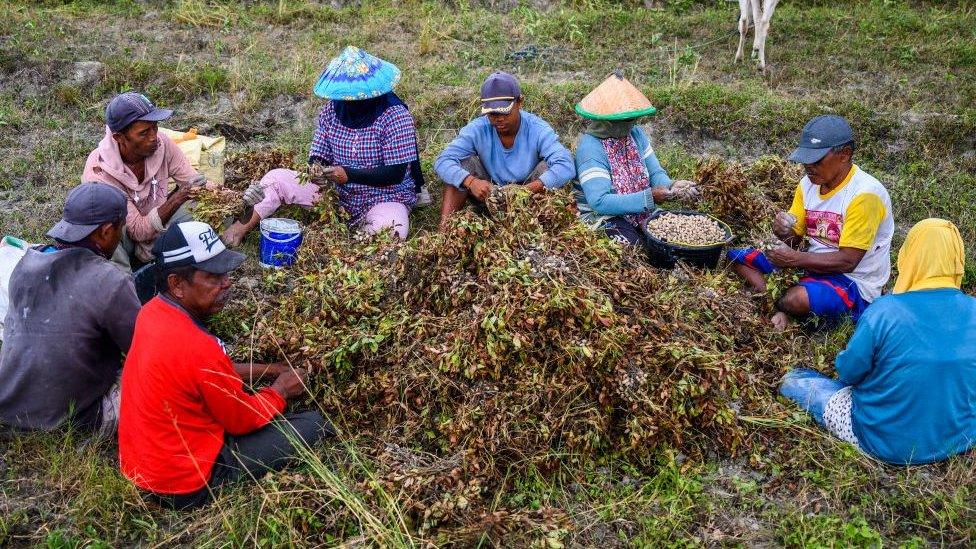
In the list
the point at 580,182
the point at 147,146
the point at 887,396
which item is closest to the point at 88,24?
the point at 147,146

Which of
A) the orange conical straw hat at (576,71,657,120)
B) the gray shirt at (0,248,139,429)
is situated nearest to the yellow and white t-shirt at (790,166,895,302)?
the orange conical straw hat at (576,71,657,120)

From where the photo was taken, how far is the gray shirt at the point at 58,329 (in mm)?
3178

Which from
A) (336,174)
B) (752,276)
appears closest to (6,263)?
(336,174)

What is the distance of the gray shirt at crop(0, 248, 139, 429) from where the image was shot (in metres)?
3.18

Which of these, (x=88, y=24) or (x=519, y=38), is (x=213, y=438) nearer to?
(x=519, y=38)

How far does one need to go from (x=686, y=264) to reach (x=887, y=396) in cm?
144

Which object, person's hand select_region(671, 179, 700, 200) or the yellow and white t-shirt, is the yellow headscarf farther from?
person's hand select_region(671, 179, 700, 200)

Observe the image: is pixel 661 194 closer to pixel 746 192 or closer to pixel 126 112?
pixel 746 192

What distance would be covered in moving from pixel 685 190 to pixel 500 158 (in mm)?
1219

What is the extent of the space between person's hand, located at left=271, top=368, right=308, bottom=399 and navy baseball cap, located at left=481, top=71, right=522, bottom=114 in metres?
2.08

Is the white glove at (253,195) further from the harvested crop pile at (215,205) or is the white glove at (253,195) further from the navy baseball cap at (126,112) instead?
the navy baseball cap at (126,112)

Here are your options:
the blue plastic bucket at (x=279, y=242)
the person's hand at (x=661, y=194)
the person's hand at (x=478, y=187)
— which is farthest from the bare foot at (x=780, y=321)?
the blue plastic bucket at (x=279, y=242)

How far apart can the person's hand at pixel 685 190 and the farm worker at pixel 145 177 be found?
2544 millimetres

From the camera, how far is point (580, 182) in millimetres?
4879
